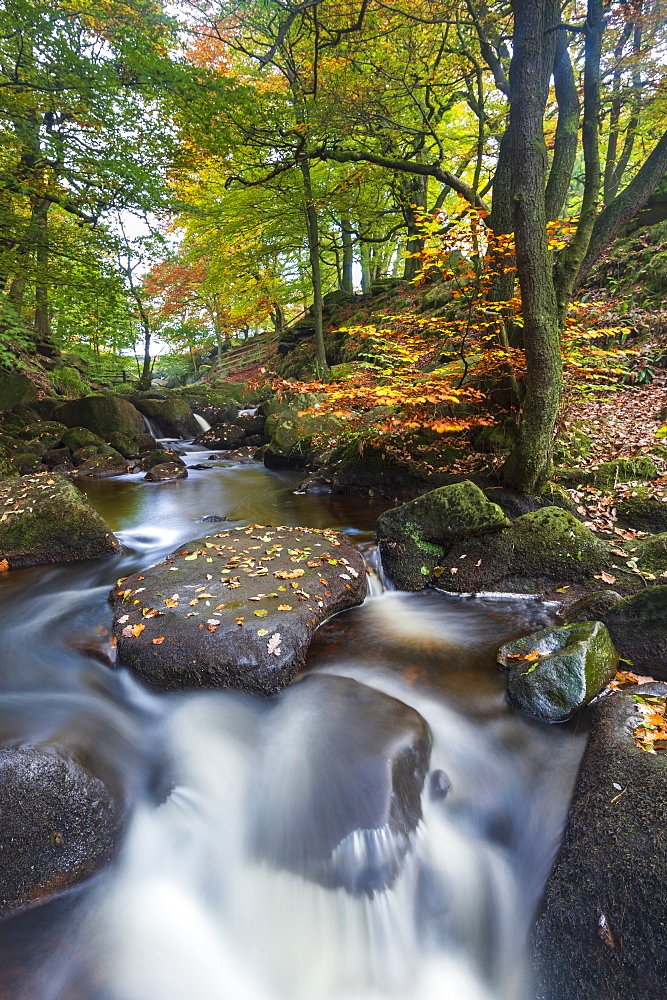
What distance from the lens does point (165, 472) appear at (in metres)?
11.1

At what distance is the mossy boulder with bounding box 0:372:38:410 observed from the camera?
484 inches

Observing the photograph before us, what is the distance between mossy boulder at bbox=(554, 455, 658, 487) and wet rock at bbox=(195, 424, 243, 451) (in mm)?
11061

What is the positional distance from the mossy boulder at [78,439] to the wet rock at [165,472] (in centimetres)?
221

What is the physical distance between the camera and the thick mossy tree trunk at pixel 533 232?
446 cm

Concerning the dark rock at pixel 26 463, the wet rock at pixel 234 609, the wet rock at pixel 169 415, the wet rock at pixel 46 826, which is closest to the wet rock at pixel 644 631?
the wet rock at pixel 234 609

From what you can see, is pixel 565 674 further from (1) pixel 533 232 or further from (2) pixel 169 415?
(2) pixel 169 415

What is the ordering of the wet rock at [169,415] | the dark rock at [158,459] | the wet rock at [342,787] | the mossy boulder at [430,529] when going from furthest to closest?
the wet rock at [169,415] → the dark rock at [158,459] → the mossy boulder at [430,529] → the wet rock at [342,787]

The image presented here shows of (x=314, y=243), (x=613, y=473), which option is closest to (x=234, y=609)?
(x=613, y=473)

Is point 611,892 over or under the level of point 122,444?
under

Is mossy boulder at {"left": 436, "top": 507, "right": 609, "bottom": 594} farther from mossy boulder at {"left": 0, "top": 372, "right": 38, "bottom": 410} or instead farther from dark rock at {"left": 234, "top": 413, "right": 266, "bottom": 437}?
mossy boulder at {"left": 0, "top": 372, "right": 38, "bottom": 410}

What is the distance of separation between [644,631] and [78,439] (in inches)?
498

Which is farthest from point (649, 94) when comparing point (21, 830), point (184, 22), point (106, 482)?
point (106, 482)

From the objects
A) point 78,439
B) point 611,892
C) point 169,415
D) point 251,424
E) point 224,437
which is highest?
point 169,415

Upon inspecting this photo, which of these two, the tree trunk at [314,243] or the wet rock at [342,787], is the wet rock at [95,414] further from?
the wet rock at [342,787]
